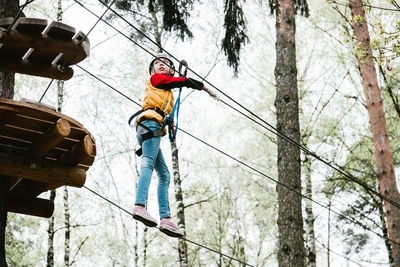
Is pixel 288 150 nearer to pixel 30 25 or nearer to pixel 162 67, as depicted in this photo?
pixel 162 67

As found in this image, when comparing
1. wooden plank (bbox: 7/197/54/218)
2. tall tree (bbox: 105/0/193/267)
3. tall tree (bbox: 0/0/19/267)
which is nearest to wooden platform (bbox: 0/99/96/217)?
tall tree (bbox: 0/0/19/267)

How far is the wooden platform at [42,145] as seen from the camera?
3248 mm

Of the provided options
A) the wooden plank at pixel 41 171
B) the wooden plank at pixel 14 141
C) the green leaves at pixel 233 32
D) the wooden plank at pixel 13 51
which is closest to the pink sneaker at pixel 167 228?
the wooden plank at pixel 41 171

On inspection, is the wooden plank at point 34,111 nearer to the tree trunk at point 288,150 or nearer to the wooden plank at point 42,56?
the wooden plank at point 42,56

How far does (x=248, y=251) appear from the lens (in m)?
18.4

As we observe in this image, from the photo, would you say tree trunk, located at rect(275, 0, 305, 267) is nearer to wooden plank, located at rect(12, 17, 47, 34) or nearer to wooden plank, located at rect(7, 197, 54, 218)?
wooden plank, located at rect(7, 197, 54, 218)

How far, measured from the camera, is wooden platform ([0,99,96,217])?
3.25 meters

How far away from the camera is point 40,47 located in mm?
3451

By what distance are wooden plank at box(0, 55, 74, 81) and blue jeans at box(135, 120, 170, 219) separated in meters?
0.78

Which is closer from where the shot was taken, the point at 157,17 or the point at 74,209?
the point at 157,17

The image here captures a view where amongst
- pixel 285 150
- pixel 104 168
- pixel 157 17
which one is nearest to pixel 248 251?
pixel 104 168

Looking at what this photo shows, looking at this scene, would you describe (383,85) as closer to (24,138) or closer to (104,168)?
(104,168)

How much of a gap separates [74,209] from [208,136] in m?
5.23

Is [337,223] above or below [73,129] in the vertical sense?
above
